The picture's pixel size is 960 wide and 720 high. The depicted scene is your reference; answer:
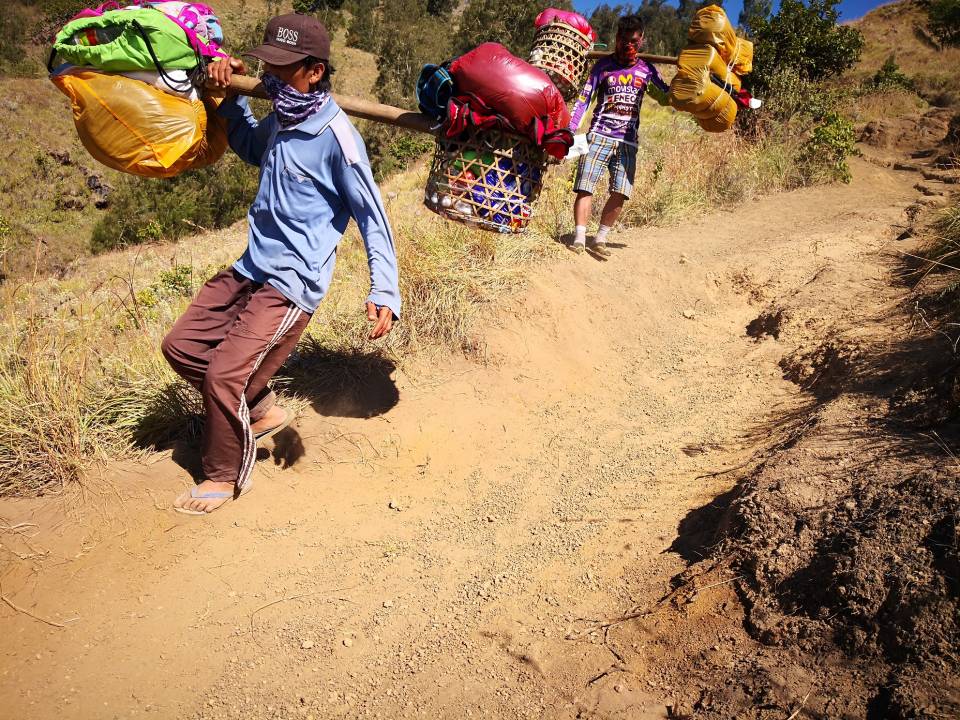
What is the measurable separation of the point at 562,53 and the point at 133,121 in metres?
2.00

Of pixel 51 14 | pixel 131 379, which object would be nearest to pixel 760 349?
pixel 131 379

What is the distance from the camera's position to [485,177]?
2820 mm

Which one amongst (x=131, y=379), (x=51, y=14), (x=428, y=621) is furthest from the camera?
(x=51, y=14)

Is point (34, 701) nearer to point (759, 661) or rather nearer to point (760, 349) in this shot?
point (759, 661)

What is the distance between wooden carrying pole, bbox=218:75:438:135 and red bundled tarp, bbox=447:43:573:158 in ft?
0.63

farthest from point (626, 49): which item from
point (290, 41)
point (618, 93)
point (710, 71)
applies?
point (290, 41)

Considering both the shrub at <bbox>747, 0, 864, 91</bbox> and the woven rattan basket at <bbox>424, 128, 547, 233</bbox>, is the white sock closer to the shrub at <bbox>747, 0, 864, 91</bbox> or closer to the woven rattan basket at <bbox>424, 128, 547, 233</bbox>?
the woven rattan basket at <bbox>424, 128, 547, 233</bbox>

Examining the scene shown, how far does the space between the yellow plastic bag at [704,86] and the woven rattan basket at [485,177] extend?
1.56 m

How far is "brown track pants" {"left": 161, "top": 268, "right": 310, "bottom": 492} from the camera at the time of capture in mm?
2852

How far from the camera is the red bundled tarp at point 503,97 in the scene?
265 cm

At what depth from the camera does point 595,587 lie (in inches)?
107

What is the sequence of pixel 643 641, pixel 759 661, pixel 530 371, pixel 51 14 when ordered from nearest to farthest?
pixel 759 661, pixel 643 641, pixel 530 371, pixel 51 14

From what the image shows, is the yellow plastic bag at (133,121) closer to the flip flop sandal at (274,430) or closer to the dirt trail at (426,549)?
the flip flop sandal at (274,430)

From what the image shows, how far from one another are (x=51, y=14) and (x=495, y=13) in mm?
26907
